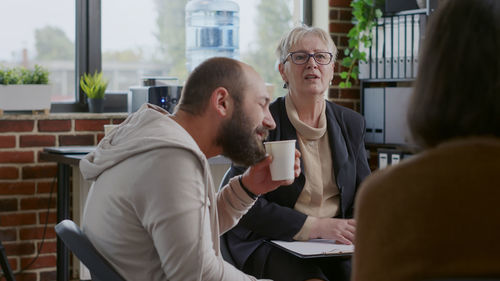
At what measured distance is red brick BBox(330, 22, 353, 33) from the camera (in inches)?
164

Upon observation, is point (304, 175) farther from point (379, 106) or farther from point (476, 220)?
point (379, 106)

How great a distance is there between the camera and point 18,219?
3459mm

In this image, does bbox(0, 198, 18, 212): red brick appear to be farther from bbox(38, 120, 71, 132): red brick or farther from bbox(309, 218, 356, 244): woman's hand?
bbox(309, 218, 356, 244): woman's hand

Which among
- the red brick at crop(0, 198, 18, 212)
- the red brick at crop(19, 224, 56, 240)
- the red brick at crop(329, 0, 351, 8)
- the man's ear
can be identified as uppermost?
the red brick at crop(329, 0, 351, 8)

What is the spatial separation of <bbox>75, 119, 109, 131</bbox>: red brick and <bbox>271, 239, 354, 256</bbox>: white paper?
188cm

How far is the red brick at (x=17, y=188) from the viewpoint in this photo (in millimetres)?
3422

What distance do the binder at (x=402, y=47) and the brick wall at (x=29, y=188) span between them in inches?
70.6

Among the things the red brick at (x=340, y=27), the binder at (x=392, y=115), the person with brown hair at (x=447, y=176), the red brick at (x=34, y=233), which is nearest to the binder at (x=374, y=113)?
the binder at (x=392, y=115)

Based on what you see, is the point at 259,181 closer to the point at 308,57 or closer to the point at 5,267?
the point at 308,57

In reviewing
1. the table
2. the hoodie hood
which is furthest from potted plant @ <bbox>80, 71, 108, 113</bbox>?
the hoodie hood

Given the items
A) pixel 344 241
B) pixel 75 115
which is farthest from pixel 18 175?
pixel 344 241

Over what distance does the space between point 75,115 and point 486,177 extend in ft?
9.99

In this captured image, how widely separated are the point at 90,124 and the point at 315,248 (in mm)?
2062

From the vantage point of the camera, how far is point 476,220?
75 cm
